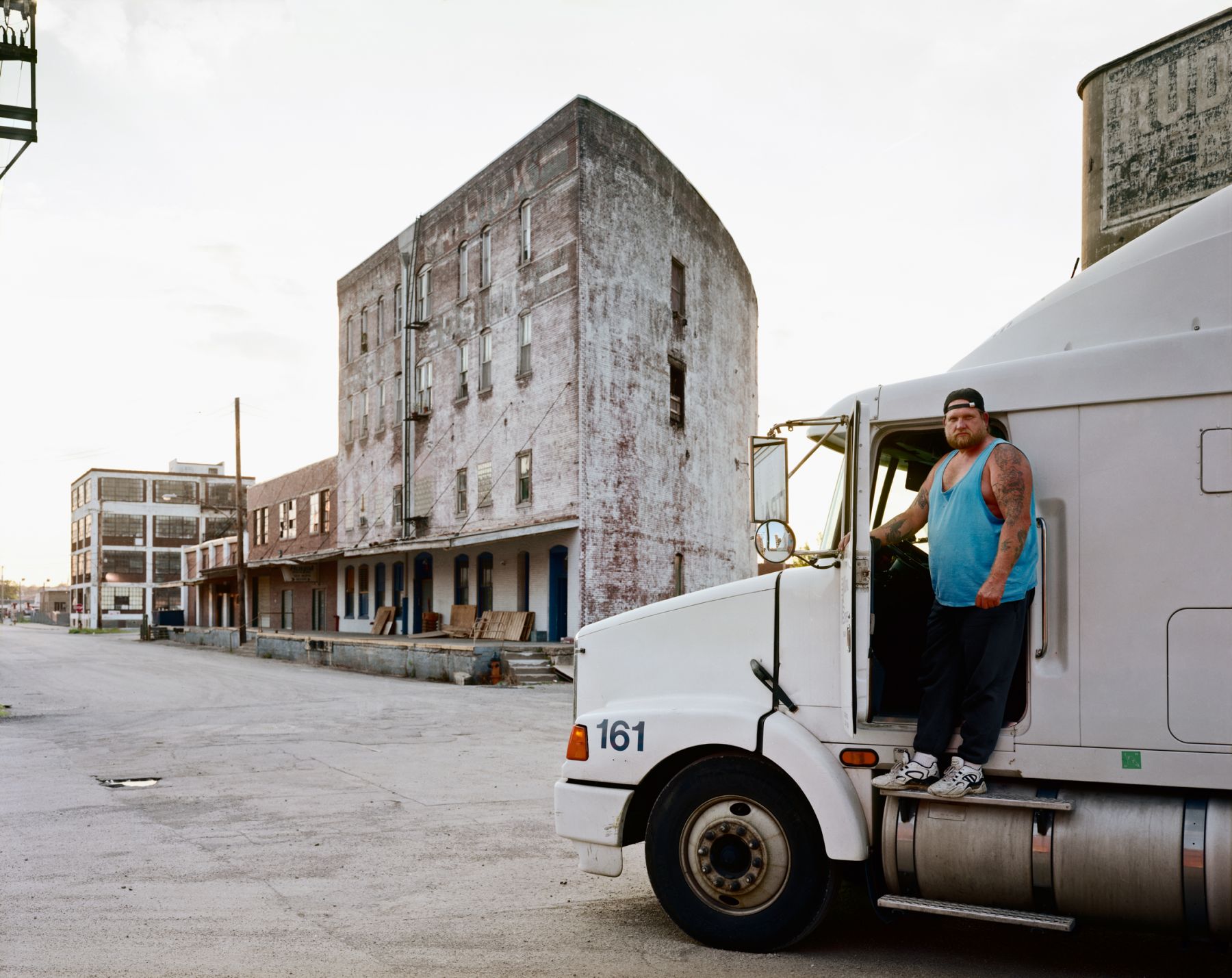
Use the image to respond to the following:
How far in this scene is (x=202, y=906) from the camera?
6.22 meters

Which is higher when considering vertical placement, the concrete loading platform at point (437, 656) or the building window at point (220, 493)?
the building window at point (220, 493)

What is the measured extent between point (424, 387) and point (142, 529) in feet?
241

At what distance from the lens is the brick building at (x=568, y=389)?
29.3 metres

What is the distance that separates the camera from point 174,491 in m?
102

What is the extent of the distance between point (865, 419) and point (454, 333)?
104 feet

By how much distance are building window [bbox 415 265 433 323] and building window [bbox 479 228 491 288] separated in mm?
3821

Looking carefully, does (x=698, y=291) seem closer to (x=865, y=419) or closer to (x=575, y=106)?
(x=575, y=106)

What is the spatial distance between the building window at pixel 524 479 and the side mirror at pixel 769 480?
25617mm

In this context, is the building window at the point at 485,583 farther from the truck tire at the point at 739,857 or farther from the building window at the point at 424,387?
the truck tire at the point at 739,857

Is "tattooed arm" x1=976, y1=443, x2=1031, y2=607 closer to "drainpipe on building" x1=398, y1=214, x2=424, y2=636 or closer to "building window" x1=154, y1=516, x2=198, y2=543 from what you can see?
"drainpipe on building" x1=398, y1=214, x2=424, y2=636

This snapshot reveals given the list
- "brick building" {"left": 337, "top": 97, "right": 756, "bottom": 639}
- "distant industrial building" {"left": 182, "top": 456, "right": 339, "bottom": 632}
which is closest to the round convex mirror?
"brick building" {"left": 337, "top": 97, "right": 756, "bottom": 639}

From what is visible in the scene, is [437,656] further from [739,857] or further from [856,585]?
[856,585]

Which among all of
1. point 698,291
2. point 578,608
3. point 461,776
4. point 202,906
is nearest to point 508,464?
point 578,608

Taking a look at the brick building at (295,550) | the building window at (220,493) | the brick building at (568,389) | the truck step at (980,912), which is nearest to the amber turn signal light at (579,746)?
the truck step at (980,912)
